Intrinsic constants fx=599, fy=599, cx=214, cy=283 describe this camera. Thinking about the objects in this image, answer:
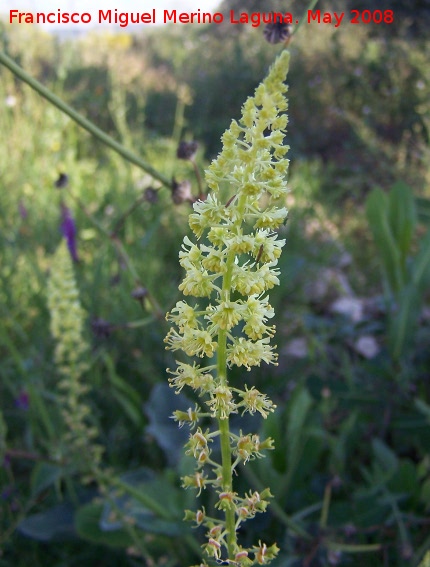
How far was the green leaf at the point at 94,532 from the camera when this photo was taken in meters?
1.66

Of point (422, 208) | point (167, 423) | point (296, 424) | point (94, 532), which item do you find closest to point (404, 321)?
point (296, 424)

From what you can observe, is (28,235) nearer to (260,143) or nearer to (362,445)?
(362,445)

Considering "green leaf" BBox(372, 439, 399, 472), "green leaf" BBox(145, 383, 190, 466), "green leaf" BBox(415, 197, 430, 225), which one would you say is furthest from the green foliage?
"green leaf" BBox(145, 383, 190, 466)

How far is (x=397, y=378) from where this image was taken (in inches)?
77.6

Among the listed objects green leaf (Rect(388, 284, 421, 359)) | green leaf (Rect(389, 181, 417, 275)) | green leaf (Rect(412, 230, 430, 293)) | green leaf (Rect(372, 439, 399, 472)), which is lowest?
green leaf (Rect(372, 439, 399, 472))

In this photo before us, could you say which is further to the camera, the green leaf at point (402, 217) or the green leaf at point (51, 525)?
the green leaf at point (402, 217)

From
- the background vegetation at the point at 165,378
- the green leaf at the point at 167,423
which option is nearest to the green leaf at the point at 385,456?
the background vegetation at the point at 165,378

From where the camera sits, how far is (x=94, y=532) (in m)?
1.67

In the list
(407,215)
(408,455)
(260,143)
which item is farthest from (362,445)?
(260,143)

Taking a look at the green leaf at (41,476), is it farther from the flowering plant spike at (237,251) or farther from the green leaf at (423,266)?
the green leaf at (423,266)

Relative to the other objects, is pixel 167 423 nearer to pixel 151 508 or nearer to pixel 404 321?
pixel 151 508

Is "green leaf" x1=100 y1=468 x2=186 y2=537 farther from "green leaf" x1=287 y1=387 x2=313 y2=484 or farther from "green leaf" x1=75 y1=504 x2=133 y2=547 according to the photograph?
"green leaf" x1=287 y1=387 x2=313 y2=484

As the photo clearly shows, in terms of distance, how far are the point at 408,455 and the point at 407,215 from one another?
89cm

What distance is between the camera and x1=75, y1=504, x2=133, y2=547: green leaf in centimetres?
166
